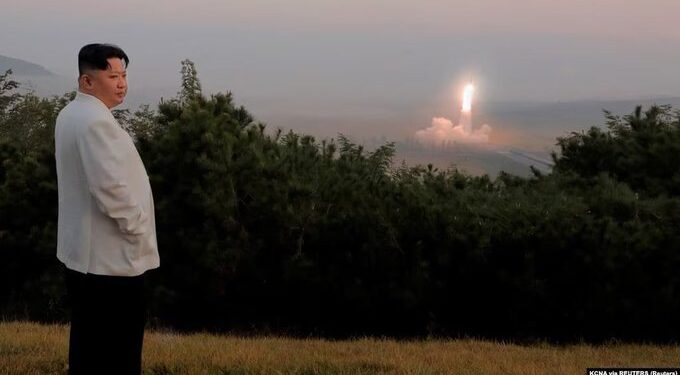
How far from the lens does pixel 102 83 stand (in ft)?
9.80

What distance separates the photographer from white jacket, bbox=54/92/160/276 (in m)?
2.82

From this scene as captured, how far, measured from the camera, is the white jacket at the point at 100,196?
2816 mm

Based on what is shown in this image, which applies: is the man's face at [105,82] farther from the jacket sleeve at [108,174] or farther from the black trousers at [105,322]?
the black trousers at [105,322]

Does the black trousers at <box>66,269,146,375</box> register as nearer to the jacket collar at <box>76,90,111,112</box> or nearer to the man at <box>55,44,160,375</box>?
the man at <box>55,44,160,375</box>

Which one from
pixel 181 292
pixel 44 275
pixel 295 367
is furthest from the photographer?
pixel 44 275

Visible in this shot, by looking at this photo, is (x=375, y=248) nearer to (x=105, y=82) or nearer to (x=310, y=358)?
(x=310, y=358)

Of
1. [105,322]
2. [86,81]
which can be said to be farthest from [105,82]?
[105,322]

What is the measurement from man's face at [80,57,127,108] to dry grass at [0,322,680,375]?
2059 mm

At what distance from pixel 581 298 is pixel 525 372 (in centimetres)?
355

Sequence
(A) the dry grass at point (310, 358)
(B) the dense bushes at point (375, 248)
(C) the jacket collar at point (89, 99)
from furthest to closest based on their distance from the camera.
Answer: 1. (B) the dense bushes at point (375, 248)
2. (A) the dry grass at point (310, 358)
3. (C) the jacket collar at point (89, 99)

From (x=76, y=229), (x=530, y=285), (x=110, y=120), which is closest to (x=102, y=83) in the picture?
(x=110, y=120)

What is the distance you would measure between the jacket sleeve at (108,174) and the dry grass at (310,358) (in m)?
1.82

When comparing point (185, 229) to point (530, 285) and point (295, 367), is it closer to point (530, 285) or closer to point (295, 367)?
point (530, 285)

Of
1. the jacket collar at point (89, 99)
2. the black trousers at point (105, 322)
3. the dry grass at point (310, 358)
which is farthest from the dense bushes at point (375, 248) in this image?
the jacket collar at point (89, 99)
